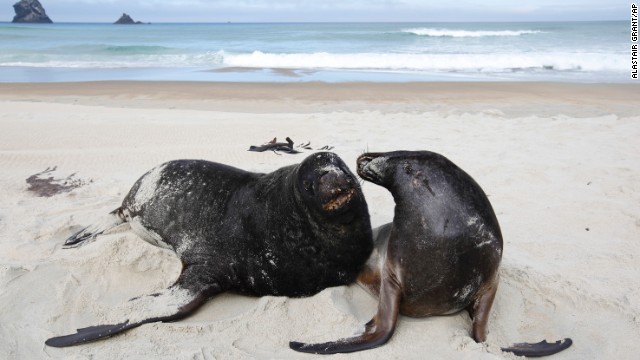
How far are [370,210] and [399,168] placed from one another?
6.22ft

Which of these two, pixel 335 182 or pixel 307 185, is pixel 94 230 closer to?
pixel 307 185

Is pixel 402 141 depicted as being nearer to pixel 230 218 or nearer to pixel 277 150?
pixel 277 150

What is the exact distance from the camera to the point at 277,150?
24.2 ft

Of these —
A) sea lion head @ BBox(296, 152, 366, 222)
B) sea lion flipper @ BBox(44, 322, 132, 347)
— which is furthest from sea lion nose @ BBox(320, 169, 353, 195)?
sea lion flipper @ BBox(44, 322, 132, 347)

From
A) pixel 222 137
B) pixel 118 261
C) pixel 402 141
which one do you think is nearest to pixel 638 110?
pixel 402 141

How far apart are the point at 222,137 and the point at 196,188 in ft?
13.5

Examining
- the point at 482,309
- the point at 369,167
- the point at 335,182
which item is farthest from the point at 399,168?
the point at 482,309

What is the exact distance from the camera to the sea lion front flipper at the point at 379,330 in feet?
9.28

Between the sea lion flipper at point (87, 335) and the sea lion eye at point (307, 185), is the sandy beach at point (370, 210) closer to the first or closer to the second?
the sea lion flipper at point (87, 335)

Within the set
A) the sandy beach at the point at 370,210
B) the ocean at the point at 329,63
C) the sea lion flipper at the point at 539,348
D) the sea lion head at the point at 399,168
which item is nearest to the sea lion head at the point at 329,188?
the sea lion head at the point at 399,168

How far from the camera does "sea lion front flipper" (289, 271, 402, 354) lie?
283 cm

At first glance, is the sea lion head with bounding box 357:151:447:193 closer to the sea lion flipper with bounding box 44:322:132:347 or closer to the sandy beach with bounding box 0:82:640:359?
the sandy beach with bounding box 0:82:640:359

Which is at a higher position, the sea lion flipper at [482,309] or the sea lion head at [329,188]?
the sea lion head at [329,188]

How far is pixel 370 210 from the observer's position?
515 centimetres
